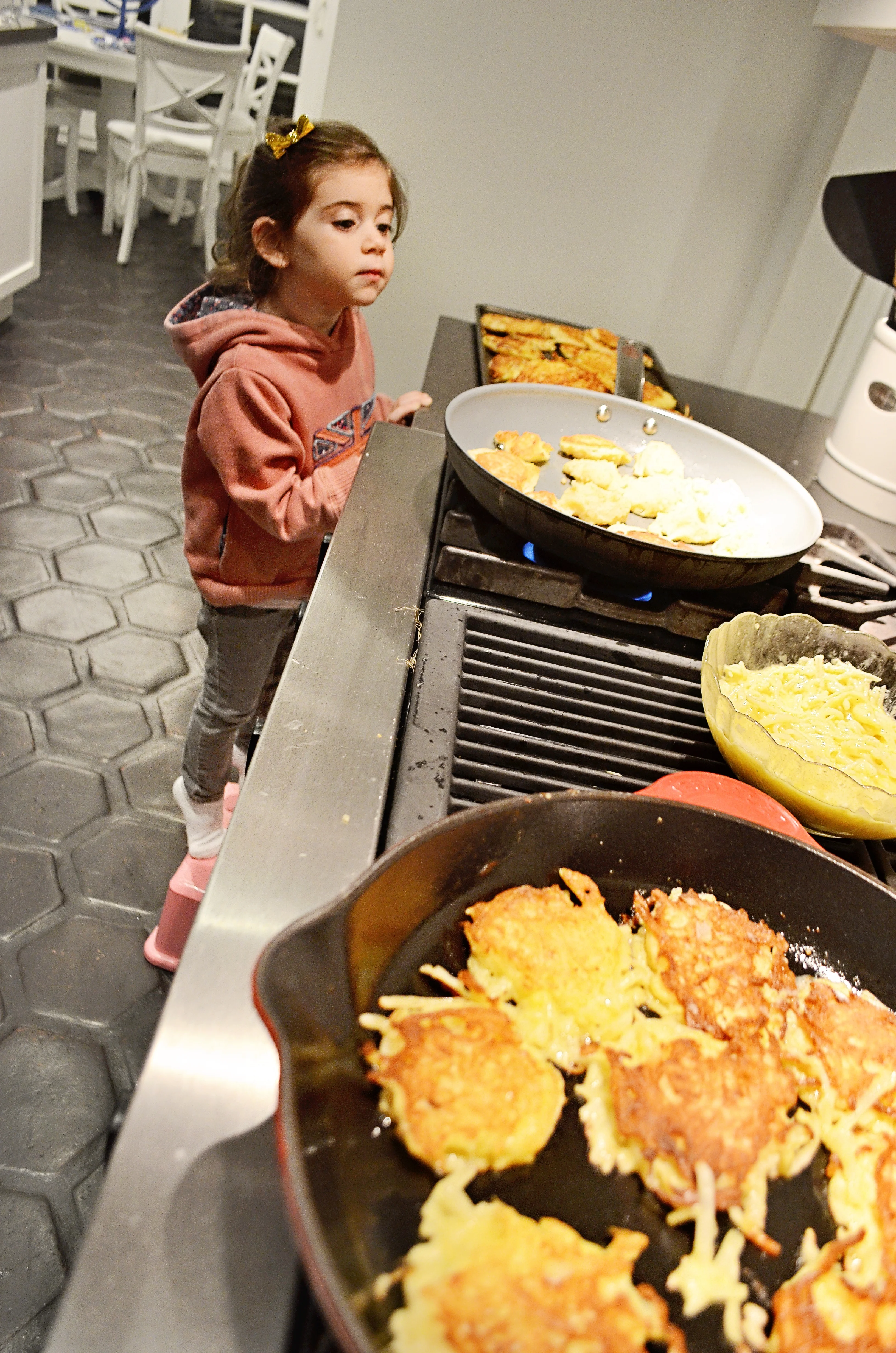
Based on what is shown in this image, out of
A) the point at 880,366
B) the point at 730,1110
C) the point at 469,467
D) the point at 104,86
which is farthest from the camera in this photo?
the point at 104,86

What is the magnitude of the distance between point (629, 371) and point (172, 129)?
194 inches

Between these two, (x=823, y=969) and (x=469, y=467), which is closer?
(x=823, y=969)

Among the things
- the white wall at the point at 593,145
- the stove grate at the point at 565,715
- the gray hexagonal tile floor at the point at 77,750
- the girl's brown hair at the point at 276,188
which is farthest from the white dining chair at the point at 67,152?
the stove grate at the point at 565,715

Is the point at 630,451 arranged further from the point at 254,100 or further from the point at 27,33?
the point at 254,100

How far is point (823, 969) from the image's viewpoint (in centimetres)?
81

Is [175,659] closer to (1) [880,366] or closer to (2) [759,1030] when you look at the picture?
(1) [880,366]

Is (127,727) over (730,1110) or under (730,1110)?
under

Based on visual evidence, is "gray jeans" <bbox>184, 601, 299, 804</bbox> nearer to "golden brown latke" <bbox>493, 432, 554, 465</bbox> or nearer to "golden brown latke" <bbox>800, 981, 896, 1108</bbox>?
"golden brown latke" <bbox>493, 432, 554, 465</bbox>

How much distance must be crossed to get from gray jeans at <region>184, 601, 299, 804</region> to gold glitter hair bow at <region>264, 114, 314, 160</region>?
0.78 meters

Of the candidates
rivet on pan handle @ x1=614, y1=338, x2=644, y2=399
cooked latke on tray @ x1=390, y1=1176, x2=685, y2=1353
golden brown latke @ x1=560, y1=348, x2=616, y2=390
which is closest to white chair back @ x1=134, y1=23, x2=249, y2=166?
golden brown latke @ x1=560, y1=348, x2=616, y2=390

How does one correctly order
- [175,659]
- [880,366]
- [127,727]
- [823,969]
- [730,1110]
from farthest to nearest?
1. [175,659]
2. [127,727]
3. [880,366]
4. [823,969]
5. [730,1110]

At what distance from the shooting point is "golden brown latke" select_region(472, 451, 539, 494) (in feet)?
4.33

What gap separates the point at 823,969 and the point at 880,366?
1405 millimetres

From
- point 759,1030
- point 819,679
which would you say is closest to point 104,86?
point 819,679
